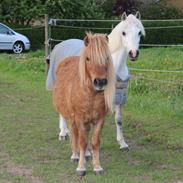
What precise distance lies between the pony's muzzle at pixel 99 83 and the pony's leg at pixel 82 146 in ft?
1.91

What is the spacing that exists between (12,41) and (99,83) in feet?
55.8

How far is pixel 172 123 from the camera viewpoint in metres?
8.30

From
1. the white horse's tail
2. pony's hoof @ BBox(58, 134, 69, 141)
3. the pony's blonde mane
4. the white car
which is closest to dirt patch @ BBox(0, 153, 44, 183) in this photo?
the pony's blonde mane

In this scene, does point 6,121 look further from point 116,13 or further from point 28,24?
point 116,13

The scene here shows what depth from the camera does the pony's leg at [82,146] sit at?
584 cm

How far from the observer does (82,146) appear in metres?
5.94

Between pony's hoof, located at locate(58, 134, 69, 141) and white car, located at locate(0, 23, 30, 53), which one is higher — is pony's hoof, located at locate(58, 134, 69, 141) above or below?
above

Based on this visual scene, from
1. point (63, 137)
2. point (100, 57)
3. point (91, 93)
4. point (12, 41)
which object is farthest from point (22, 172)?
point (12, 41)

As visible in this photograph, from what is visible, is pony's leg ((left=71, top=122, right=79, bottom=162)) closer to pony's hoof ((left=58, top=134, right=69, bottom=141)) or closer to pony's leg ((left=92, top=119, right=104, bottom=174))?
pony's leg ((left=92, top=119, right=104, bottom=174))

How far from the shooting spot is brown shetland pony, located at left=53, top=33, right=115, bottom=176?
5.51m

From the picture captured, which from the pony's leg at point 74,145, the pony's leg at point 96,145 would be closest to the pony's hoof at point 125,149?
the pony's leg at point 74,145

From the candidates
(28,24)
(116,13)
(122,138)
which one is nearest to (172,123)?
(122,138)

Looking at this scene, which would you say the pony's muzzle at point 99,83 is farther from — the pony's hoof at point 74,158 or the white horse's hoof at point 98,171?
the pony's hoof at point 74,158

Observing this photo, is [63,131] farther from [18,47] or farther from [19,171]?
[18,47]
